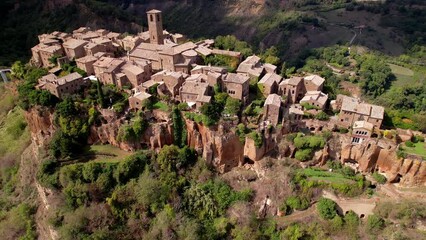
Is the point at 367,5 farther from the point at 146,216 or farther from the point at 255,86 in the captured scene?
the point at 146,216

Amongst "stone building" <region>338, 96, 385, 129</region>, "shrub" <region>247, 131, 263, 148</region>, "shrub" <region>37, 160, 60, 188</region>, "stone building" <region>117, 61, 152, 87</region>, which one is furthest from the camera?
"stone building" <region>117, 61, 152, 87</region>

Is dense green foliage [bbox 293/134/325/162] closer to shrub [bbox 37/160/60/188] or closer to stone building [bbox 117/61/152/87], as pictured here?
stone building [bbox 117/61/152/87]

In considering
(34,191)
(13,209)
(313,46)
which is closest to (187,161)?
(34,191)

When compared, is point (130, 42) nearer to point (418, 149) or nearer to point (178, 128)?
point (178, 128)

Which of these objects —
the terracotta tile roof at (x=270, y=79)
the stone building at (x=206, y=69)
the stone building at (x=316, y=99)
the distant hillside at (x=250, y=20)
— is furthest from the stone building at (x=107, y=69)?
the distant hillside at (x=250, y=20)

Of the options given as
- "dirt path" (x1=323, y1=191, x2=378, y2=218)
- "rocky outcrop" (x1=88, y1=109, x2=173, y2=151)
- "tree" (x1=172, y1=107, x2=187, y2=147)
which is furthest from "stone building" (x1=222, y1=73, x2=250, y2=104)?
"dirt path" (x1=323, y1=191, x2=378, y2=218)

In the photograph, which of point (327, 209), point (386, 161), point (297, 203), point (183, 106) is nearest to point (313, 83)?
point (386, 161)
